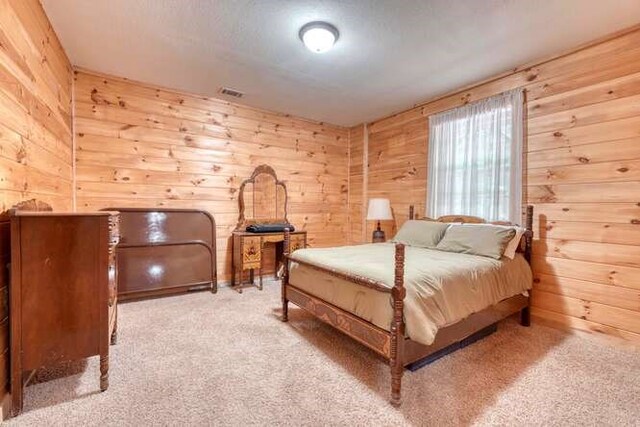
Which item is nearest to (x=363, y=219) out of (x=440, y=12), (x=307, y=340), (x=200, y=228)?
(x=200, y=228)

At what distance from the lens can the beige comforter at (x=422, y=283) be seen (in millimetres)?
1833

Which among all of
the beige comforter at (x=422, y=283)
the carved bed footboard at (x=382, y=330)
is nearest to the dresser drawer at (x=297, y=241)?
the beige comforter at (x=422, y=283)

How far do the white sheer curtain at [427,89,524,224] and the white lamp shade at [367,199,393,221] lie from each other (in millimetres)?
545

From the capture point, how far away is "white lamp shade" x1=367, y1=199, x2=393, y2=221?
4176 millimetres

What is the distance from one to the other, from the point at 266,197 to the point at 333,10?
8.86 ft

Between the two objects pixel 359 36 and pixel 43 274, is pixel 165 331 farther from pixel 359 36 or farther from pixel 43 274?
pixel 359 36

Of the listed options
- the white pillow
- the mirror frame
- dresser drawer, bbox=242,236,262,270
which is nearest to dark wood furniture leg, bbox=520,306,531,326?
the white pillow

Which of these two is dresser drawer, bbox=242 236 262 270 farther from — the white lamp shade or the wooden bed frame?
the white lamp shade

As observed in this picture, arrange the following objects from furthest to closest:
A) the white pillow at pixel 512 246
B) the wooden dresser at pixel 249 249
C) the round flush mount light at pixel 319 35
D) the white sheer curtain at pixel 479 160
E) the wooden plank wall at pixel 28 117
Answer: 1. the wooden dresser at pixel 249 249
2. the white sheer curtain at pixel 479 160
3. the white pillow at pixel 512 246
4. the round flush mount light at pixel 319 35
5. the wooden plank wall at pixel 28 117

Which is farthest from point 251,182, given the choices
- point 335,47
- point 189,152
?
point 335,47

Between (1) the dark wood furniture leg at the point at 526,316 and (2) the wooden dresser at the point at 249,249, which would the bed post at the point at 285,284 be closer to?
(2) the wooden dresser at the point at 249,249

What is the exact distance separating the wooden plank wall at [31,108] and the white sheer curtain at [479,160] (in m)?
3.83

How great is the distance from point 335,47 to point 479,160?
1.99m

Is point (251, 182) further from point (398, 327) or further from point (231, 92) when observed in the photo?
point (398, 327)
